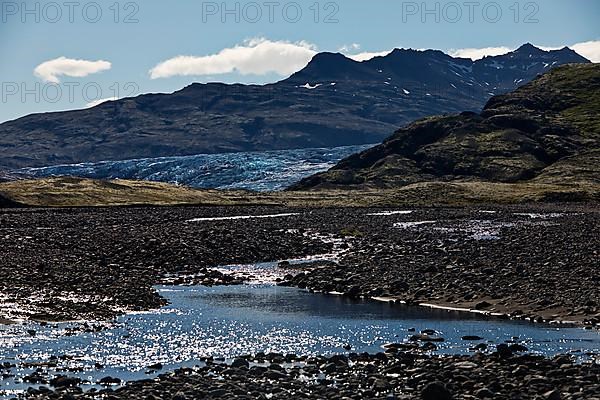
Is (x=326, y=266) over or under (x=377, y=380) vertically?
over

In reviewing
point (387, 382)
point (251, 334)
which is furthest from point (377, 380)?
point (251, 334)

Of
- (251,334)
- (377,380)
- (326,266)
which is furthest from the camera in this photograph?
(326,266)

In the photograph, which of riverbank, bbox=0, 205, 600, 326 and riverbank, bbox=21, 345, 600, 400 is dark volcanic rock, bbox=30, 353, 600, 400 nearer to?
riverbank, bbox=21, 345, 600, 400

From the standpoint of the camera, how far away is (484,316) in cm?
3694

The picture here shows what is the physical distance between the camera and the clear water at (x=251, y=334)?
28.7m

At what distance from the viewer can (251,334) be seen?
111ft

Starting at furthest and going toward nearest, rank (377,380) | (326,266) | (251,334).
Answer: (326,266) → (251,334) → (377,380)

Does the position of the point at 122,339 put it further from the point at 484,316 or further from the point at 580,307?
the point at 580,307

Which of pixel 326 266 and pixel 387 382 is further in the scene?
pixel 326 266

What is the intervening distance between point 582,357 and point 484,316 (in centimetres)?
953

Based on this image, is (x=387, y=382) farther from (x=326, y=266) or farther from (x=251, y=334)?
(x=326, y=266)

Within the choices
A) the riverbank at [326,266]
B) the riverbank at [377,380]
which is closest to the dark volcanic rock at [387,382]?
the riverbank at [377,380]

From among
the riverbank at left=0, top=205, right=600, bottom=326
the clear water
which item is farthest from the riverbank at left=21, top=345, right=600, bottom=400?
the riverbank at left=0, top=205, right=600, bottom=326

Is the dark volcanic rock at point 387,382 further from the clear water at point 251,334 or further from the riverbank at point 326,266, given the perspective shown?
the riverbank at point 326,266
